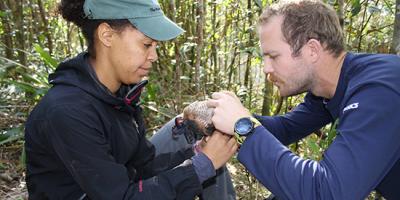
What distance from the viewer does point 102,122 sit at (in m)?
2.10

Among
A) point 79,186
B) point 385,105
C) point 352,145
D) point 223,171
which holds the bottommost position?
point 223,171

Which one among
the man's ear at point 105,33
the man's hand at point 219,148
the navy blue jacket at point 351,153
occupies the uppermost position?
the man's ear at point 105,33

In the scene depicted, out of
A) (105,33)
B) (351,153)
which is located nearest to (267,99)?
(105,33)

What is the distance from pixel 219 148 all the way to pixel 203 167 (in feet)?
0.45

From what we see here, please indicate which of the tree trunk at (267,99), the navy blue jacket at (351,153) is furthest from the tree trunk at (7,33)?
the navy blue jacket at (351,153)

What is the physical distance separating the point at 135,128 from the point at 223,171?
654 millimetres

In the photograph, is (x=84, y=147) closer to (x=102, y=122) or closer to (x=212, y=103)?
(x=102, y=122)

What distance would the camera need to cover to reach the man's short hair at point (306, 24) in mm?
2129

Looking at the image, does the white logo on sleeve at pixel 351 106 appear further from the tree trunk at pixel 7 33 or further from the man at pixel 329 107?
the tree trunk at pixel 7 33

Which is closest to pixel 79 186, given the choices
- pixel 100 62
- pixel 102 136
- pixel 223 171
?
pixel 102 136

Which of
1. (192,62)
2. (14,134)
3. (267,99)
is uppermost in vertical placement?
(192,62)

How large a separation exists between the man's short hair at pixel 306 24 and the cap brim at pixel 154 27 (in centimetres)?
51

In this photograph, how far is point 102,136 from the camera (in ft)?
6.68

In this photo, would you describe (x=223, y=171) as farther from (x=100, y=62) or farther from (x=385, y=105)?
(x=385, y=105)
